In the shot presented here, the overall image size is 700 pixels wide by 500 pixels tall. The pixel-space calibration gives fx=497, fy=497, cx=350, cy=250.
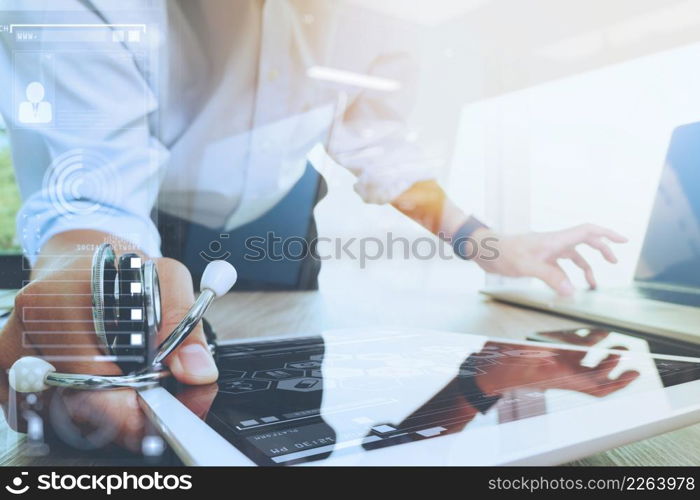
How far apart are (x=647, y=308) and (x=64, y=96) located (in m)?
0.72

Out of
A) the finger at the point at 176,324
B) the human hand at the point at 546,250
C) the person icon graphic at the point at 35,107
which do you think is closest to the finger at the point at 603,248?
the human hand at the point at 546,250

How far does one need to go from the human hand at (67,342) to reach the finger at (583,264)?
1.53 ft

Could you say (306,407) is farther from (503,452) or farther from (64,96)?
(64,96)

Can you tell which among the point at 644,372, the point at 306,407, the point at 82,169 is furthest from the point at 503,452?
the point at 82,169

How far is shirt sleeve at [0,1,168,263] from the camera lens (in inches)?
16.0

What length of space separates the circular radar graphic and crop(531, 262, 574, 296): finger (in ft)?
1.64

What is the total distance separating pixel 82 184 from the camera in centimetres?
43

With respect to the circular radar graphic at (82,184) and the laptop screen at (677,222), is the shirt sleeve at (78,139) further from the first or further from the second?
the laptop screen at (677,222)

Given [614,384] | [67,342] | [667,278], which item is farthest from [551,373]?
[67,342]

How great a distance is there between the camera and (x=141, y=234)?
44 centimetres

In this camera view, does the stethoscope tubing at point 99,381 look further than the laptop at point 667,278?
No

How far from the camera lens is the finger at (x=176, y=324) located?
16.2 inches

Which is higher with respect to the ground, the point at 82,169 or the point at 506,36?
the point at 506,36
